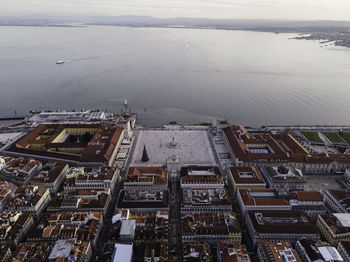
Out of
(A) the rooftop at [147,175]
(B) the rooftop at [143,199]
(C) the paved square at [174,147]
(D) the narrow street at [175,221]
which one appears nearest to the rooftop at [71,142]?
(C) the paved square at [174,147]

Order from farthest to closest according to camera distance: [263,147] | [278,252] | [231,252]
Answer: [263,147]
[278,252]
[231,252]

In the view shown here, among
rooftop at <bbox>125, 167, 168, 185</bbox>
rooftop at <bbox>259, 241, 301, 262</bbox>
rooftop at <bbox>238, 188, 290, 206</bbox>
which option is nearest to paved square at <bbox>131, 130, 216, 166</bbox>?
rooftop at <bbox>125, 167, 168, 185</bbox>

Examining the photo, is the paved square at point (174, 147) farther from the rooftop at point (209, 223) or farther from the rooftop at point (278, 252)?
the rooftop at point (278, 252)

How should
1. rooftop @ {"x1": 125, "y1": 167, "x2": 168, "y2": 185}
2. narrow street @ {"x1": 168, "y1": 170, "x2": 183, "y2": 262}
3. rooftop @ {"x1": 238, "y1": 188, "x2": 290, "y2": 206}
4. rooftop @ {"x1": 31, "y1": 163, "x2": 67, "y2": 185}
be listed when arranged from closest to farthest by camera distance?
narrow street @ {"x1": 168, "y1": 170, "x2": 183, "y2": 262}
rooftop @ {"x1": 238, "y1": 188, "x2": 290, "y2": 206}
rooftop @ {"x1": 125, "y1": 167, "x2": 168, "y2": 185}
rooftop @ {"x1": 31, "y1": 163, "x2": 67, "y2": 185}

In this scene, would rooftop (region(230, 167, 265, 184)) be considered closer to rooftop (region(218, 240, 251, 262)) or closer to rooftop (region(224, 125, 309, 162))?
rooftop (region(224, 125, 309, 162))

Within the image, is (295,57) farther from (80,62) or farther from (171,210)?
(171,210)

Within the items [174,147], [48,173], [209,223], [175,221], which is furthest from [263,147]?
[48,173]

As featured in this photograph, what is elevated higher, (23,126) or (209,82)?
(209,82)

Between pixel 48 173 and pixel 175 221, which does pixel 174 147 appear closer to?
pixel 175 221

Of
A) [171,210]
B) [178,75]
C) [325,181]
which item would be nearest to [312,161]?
[325,181]
